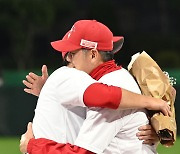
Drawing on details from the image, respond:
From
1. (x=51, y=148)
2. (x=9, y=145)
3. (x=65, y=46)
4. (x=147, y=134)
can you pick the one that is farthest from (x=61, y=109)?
(x=9, y=145)

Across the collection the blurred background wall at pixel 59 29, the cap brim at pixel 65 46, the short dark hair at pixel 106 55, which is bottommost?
the blurred background wall at pixel 59 29

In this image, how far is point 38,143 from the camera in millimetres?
4168

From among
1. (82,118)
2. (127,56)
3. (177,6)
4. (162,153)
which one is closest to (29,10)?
(127,56)

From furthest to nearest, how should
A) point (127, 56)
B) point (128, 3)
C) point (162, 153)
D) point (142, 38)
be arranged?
point (128, 3)
point (142, 38)
point (127, 56)
point (162, 153)

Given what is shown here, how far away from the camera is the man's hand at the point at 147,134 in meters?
4.24

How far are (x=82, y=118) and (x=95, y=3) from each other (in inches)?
1212

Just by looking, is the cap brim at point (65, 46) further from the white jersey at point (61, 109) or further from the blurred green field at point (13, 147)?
the blurred green field at point (13, 147)

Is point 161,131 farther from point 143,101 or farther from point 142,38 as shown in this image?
point 142,38

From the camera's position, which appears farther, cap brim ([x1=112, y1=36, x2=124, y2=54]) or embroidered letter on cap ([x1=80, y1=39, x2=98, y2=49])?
cap brim ([x1=112, y1=36, x2=124, y2=54])

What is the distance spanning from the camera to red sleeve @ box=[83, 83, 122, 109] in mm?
4027

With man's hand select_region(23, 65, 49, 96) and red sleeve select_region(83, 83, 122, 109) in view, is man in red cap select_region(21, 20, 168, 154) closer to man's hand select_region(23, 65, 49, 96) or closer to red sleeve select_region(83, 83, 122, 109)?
red sleeve select_region(83, 83, 122, 109)

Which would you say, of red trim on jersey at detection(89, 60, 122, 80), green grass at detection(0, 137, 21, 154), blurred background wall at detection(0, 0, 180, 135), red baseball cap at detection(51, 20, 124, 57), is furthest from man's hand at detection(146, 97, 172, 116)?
blurred background wall at detection(0, 0, 180, 135)

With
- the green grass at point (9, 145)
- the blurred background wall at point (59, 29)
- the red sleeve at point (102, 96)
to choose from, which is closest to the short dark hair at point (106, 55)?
the red sleeve at point (102, 96)

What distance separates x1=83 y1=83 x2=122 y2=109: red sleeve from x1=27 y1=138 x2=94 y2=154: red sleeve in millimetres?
256
